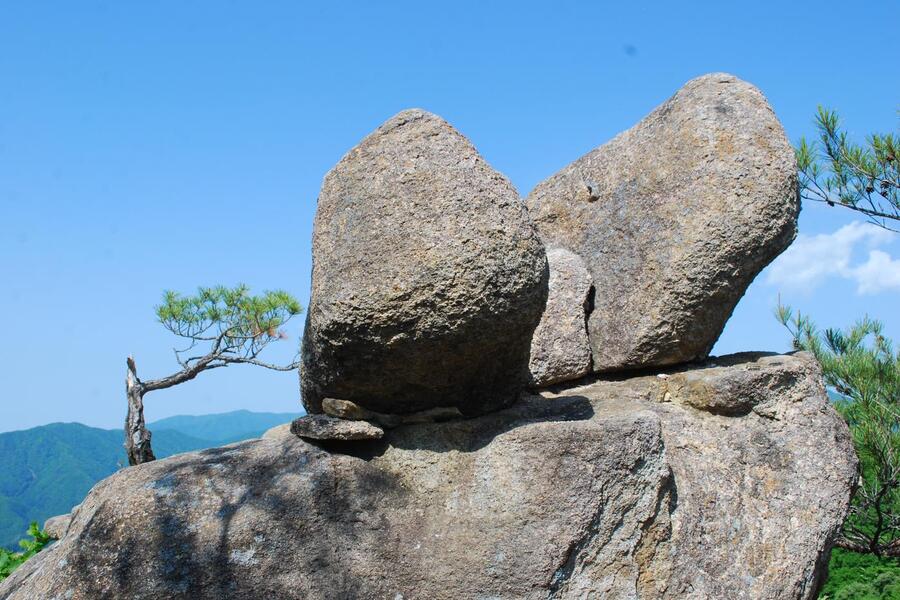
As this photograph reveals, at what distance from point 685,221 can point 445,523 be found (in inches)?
89.4

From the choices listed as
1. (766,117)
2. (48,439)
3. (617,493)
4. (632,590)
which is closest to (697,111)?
(766,117)

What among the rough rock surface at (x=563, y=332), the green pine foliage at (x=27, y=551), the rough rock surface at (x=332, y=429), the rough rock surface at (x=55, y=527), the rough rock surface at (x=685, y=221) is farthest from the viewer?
the green pine foliage at (x=27, y=551)

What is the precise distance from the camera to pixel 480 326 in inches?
145

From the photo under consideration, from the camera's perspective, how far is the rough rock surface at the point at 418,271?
3578mm

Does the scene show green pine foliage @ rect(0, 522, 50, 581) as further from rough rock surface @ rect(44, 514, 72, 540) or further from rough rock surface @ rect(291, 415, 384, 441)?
rough rock surface @ rect(291, 415, 384, 441)

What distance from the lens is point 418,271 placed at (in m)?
3.56

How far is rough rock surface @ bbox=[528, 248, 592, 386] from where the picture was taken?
503 cm

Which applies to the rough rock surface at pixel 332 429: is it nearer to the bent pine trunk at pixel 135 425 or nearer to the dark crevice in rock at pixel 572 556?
the dark crevice in rock at pixel 572 556

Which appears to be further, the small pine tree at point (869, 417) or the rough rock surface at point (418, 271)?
the small pine tree at point (869, 417)

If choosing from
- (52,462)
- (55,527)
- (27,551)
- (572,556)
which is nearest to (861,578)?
(572,556)

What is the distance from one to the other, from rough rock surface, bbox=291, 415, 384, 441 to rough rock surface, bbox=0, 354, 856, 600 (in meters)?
0.07

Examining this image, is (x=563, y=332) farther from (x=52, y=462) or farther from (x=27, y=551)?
(x=52, y=462)

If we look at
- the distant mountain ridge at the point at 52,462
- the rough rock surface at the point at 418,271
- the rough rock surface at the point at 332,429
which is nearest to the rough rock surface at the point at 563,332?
the rough rock surface at the point at 418,271

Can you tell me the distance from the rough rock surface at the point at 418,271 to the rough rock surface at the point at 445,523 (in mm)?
367
